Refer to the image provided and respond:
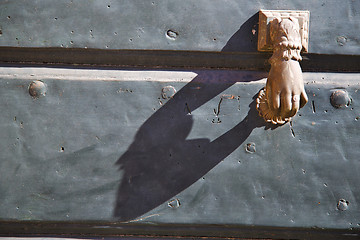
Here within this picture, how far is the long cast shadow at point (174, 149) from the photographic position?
27.4 inches

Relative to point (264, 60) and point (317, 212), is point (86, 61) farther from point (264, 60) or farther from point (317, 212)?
point (317, 212)

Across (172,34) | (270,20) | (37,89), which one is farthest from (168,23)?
(37,89)

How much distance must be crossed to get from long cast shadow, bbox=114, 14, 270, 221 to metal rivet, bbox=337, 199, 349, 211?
253 mm

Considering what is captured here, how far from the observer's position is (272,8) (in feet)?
2.23

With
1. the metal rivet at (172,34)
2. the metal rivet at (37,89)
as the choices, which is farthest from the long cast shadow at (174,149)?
the metal rivet at (37,89)

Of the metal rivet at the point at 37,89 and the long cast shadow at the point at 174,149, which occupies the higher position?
the metal rivet at the point at 37,89

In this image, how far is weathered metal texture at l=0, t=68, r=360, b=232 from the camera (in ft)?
2.27

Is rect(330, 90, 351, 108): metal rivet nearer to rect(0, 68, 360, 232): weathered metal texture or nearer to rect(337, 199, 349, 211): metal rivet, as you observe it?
rect(0, 68, 360, 232): weathered metal texture

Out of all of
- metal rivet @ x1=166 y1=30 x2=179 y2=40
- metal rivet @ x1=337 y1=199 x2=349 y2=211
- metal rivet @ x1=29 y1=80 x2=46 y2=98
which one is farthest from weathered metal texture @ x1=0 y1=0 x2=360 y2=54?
metal rivet @ x1=337 y1=199 x2=349 y2=211

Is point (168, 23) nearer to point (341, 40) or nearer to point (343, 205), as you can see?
point (341, 40)

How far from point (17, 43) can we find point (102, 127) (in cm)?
28

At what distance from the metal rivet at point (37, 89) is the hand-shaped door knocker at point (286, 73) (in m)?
0.51

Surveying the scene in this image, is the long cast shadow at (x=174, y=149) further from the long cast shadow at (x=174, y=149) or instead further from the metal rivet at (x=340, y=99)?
the metal rivet at (x=340, y=99)

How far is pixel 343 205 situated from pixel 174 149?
41cm
